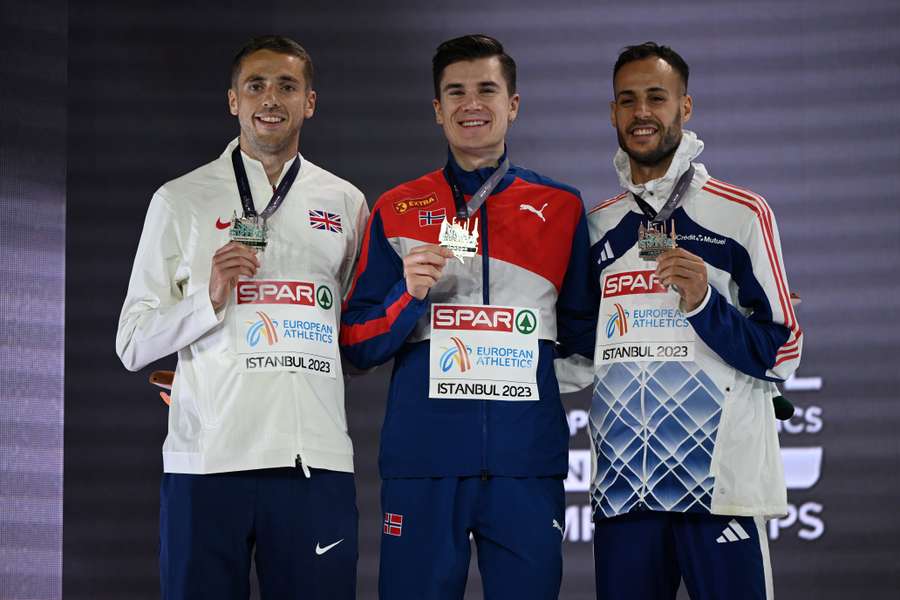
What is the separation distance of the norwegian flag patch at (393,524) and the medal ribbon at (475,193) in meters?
0.74

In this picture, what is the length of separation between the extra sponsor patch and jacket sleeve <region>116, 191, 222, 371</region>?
21.8 inches

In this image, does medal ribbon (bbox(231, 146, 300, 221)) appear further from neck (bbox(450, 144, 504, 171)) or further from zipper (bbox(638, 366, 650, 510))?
zipper (bbox(638, 366, 650, 510))

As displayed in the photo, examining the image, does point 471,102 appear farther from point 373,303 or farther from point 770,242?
point 770,242

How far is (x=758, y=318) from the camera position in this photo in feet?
8.96

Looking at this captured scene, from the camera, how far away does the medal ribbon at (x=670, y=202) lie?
2746mm

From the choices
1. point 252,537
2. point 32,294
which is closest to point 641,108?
point 252,537

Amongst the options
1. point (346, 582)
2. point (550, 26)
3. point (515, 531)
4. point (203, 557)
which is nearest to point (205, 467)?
point (203, 557)

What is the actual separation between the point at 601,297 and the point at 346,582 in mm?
947

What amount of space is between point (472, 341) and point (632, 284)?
431 millimetres

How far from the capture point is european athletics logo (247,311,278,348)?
2.71 meters

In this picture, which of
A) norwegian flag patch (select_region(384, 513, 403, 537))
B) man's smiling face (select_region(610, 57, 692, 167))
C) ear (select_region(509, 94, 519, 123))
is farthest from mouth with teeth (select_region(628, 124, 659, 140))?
norwegian flag patch (select_region(384, 513, 403, 537))

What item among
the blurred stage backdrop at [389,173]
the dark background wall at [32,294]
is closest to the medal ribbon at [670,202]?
the blurred stage backdrop at [389,173]

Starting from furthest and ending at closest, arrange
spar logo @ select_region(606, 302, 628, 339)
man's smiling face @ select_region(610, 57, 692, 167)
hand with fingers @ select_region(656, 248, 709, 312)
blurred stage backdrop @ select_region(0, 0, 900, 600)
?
blurred stage backdrop @ select_region(0, 0, 900, 600)
man's smiling face @ select_region(610, 57, 692, 167)
spar logo @ select_region(606, 302, 628, 339)
hand with fingers @ select_region(656, 248, 709, 312)

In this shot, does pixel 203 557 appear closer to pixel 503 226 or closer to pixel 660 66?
pixel 503 226
